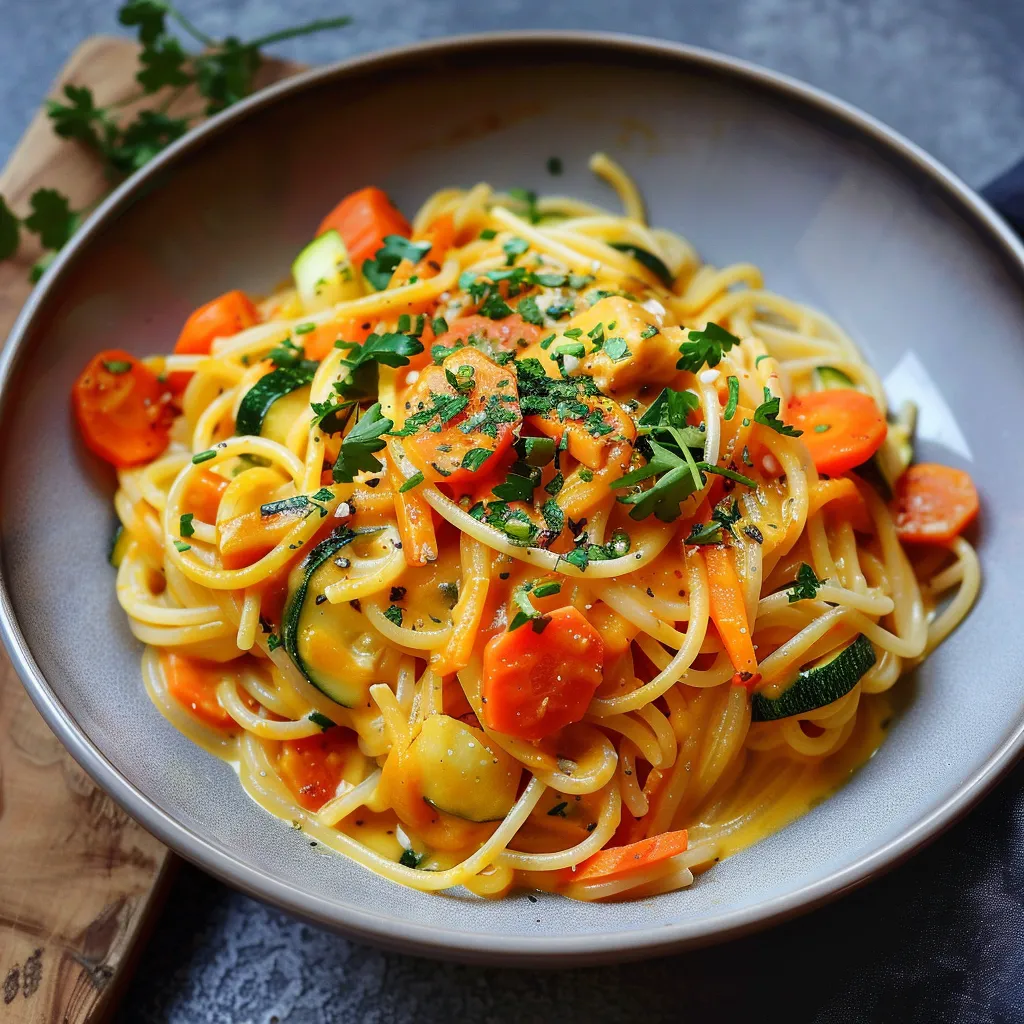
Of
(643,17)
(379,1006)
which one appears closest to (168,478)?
(379,1006)

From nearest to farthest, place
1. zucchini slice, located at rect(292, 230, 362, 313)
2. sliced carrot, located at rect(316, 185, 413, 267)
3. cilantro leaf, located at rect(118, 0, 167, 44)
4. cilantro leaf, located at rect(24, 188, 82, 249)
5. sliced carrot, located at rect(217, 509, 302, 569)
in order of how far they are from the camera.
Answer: sliced carrot, located at rect(217, 509, 302, 569), zucchini slice, located at rect(292, 230, 362, 313), sliced carrot, located at rect(316, 185, 413, 267), cilantro leaf, located at rect(24, 188, 82, 249), cilantro leaf, located at rect(118, 0, 167, 44)

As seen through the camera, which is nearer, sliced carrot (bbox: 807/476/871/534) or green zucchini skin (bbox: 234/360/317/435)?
sliced carrot (bbox: 807/476/871/534)

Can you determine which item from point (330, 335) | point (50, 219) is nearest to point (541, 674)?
point (330, 335)

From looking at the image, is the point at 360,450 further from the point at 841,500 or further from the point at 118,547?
the point at 841,500

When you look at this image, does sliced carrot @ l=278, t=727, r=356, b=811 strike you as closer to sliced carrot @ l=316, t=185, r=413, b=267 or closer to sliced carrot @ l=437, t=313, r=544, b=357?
sliced carrot @ l=437, t=313, r=544, b=357

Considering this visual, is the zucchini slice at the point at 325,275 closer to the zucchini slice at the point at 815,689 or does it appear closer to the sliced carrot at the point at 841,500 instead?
the sliced carrot at the point at 841,500

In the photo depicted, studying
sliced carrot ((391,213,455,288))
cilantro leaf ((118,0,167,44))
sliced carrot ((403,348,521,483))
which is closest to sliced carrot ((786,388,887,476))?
sliced carrot ((403,348,521,483))
